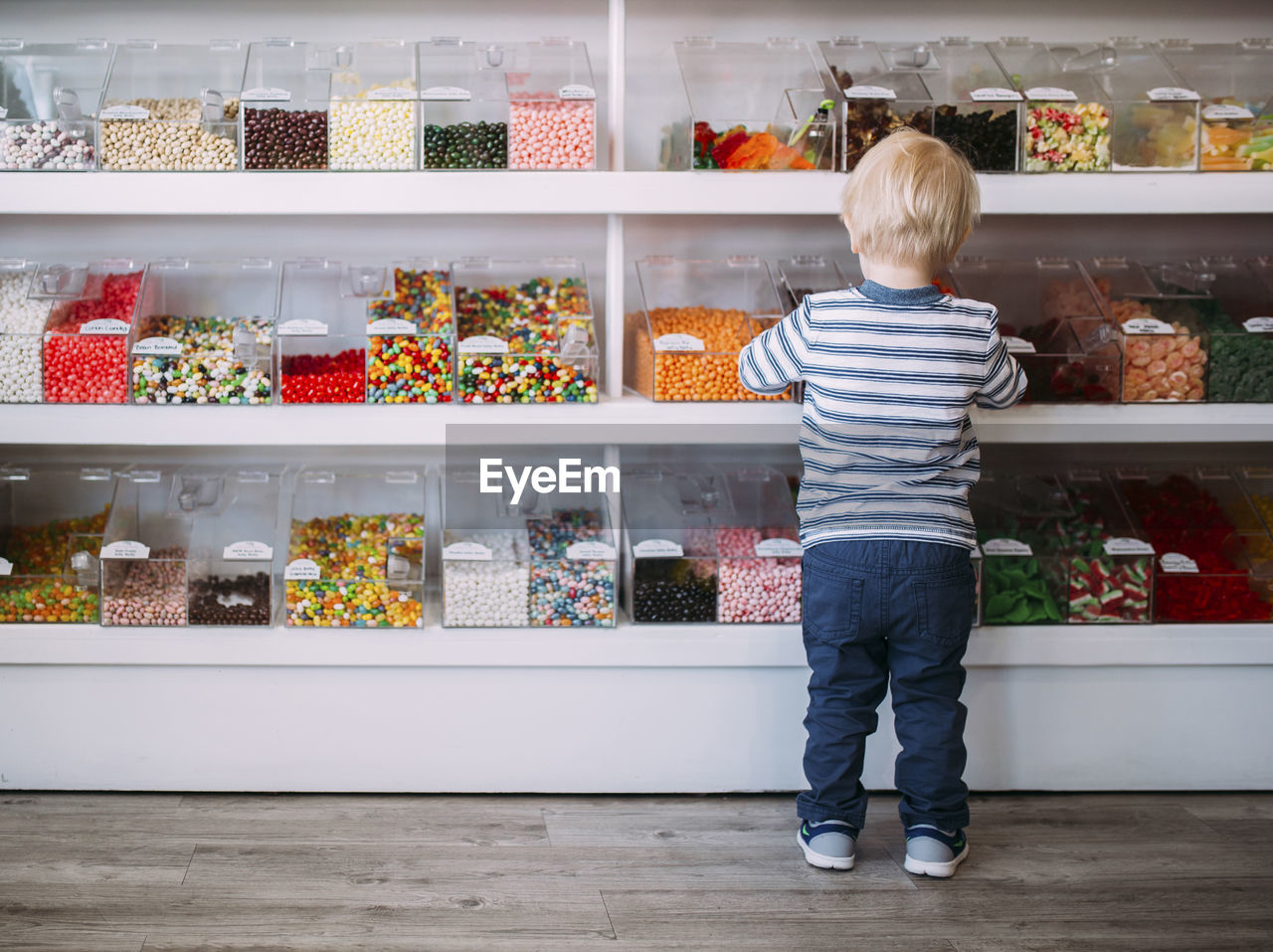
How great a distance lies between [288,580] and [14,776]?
0.70m

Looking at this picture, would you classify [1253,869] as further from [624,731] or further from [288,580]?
[288,580]

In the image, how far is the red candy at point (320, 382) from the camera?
238cm

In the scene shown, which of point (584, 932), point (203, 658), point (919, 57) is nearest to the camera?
point (584, 932)

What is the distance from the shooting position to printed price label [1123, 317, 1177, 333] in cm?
245

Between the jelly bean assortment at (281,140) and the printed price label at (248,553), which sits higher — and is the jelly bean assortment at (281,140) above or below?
above

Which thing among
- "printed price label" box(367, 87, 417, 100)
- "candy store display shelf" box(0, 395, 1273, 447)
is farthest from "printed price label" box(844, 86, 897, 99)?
"printed price label" box(367, 87, 417, 100)

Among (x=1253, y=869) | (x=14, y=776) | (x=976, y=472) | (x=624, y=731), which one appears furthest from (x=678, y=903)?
(x=14, y=776)

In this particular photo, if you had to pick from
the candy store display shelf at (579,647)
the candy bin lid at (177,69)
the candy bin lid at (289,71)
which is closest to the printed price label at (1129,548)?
the candy store display shelf at (579,647)

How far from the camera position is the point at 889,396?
78.7 inches

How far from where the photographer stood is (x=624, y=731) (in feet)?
8.04

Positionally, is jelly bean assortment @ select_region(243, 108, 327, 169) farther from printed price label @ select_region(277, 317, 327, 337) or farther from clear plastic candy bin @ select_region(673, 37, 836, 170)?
clear plastic candy bin @ select_region(673, 37, 836, 170)

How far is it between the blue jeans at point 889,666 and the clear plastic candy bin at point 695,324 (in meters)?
0.46

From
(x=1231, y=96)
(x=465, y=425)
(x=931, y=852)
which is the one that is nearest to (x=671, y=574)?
(x=465, y=425)

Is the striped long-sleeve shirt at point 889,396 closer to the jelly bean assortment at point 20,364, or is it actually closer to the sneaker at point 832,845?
the sneaker at point 832,845
